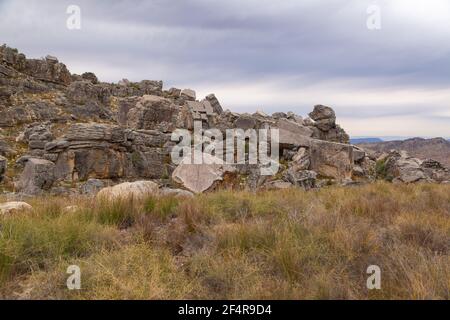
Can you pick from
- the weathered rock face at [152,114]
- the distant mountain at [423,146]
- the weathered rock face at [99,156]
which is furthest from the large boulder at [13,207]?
the distant mountain at [423,146]

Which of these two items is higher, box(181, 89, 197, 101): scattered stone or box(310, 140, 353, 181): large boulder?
box(181, 89, 197, 101): scattered stone

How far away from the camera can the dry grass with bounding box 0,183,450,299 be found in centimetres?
363

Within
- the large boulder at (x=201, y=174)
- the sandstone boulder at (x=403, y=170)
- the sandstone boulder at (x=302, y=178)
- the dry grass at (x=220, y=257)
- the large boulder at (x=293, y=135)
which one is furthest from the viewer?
the large boulder at (x=293, y=135)

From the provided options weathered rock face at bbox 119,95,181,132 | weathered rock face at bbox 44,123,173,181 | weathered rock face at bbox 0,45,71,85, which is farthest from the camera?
weathered rock face at bbox 0,45,71,85

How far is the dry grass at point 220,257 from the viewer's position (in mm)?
3629

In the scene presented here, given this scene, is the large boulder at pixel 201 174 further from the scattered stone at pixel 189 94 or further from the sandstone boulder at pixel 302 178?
the scattered stone at pixel 189 94

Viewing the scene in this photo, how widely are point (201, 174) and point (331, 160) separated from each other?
26.0 feet

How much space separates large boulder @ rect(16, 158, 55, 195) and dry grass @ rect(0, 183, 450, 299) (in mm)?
9944

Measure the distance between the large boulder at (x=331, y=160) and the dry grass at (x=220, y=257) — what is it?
12427mm

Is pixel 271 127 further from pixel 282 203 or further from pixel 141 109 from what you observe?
pixel 282 203

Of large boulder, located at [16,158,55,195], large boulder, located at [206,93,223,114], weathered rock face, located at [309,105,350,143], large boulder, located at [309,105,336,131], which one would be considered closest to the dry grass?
large boulder, located at [16,158,55,195]

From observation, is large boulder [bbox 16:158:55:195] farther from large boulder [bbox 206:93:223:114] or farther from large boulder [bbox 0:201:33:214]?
large boulder [bbox 206:93:223:114]

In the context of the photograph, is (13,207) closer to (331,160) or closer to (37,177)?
(37,177)

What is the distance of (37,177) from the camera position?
15.4 meters
